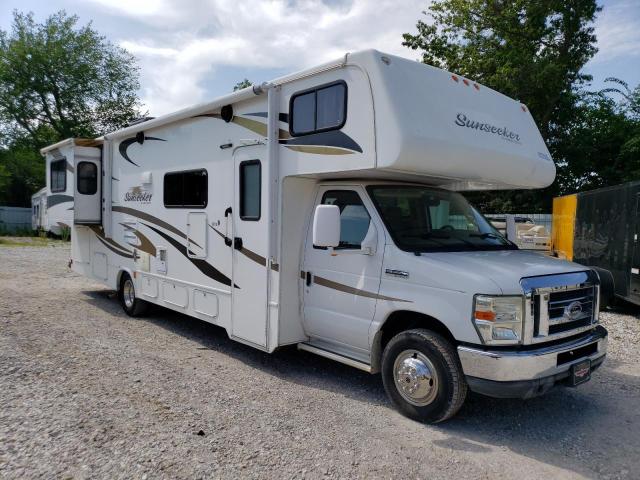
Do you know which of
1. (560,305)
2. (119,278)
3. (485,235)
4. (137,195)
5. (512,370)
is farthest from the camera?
(119,278)

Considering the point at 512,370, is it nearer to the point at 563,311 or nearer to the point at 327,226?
the point at 563,311

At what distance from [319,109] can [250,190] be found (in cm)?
132

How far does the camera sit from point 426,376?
4430 mm

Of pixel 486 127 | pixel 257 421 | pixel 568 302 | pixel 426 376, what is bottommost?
pixel 257 421

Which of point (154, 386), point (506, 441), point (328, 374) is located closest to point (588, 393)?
point (506, 441)

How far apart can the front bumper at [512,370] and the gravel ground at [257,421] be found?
51 cm

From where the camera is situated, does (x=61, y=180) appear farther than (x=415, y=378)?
Yes

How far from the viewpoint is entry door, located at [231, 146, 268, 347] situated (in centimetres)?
566

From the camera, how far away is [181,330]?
7.82m

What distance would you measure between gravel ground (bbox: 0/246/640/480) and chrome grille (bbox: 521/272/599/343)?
91 cm

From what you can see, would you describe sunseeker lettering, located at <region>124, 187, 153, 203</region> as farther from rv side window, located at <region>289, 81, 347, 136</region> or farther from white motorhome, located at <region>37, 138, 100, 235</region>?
rv side window, located at <region>289, 81, 347, 136</region>

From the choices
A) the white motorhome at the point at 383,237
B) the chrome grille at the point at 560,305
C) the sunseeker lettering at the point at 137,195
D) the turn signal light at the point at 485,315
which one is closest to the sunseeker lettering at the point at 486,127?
the white motorhome at the point at 383,237

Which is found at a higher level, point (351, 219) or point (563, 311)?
point (351, 219)

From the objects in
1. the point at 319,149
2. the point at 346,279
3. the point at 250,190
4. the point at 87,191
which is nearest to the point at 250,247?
the point at 250,190
